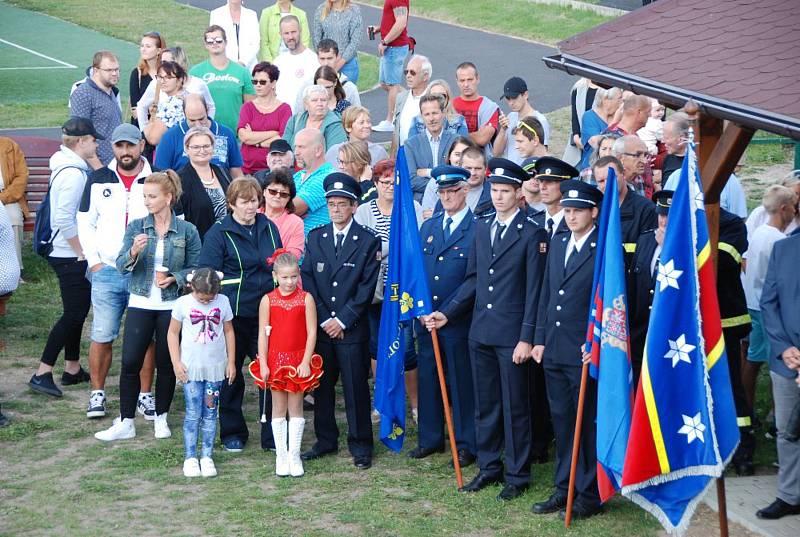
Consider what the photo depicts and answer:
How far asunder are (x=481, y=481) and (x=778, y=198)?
3.10m

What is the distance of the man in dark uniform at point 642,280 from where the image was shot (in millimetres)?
7984

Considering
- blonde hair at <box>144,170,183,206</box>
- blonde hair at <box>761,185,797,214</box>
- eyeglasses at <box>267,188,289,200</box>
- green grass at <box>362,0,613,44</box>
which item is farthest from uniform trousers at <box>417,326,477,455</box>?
green grass at <box>362,0,613,44</box>

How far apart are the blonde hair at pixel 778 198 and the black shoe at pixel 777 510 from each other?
240cm

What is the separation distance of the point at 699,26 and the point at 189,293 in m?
3.99

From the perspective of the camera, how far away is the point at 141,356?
9.37 metres

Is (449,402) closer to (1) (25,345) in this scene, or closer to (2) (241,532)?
(2) (241,532)

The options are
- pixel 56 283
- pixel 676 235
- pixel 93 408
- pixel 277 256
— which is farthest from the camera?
pixel 56 283

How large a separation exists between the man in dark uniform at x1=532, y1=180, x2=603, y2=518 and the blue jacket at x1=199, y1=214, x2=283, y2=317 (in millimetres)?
2195

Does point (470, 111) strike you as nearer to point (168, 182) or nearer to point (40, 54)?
point (168, 182)

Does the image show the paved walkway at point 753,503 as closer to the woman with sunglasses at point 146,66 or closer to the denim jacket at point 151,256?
the denim jacket at point 151,256

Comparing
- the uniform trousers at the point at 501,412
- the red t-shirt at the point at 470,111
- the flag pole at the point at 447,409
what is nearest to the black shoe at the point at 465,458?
the flag pole at the point at 447,409

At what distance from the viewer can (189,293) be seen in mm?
8961

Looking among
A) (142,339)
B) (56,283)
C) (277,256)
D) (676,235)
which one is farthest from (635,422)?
(56,283)

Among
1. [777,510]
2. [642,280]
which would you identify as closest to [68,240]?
[642,280]
